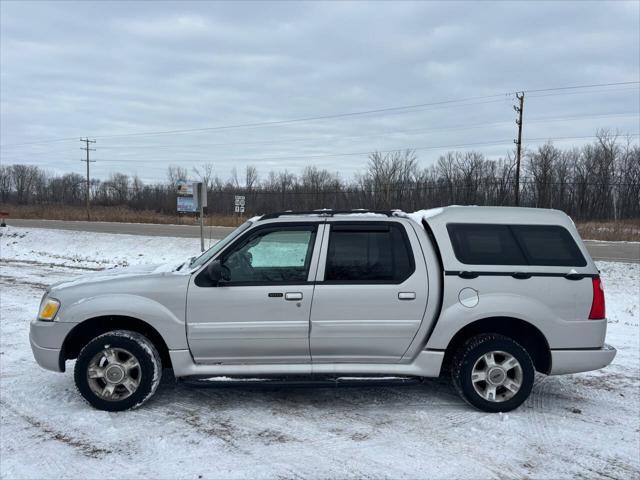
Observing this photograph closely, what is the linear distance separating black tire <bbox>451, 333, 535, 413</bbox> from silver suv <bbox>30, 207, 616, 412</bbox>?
1 cm

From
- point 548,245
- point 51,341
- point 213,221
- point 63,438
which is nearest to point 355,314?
point 548,245

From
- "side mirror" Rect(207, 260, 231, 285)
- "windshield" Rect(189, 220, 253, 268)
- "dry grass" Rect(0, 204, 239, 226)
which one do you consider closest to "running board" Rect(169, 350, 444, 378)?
"side mirror" Rect(207, 260, 231, 285)

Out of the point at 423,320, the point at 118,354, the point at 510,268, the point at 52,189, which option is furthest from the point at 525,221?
the point at 52,189

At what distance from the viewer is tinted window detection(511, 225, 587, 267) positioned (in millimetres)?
4465

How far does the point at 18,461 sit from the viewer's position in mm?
3547

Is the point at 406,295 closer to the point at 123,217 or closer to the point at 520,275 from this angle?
the point at 520,275

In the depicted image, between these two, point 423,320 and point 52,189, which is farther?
point 52,189

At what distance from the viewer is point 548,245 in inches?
178

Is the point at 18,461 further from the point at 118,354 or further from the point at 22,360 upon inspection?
the point at 22,360

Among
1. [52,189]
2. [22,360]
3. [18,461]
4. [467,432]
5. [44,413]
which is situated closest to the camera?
[18,461]

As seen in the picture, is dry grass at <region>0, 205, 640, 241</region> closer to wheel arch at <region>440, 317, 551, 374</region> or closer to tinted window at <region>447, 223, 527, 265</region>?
wheel arch at <region>440, 317, 551, 374</region>

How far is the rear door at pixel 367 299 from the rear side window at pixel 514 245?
1.49 ft

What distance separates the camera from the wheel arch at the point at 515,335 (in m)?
4.53

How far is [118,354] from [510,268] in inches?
143
